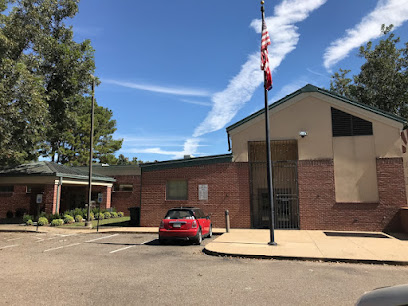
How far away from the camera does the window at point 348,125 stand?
16.1 m

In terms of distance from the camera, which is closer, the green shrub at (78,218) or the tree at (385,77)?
the green shrub at (78,218)

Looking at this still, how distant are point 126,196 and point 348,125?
20658 millimetres

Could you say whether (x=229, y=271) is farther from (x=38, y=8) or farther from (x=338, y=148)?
(x=38, y=8)

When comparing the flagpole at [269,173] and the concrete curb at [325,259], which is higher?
the flagpole at [269,173]

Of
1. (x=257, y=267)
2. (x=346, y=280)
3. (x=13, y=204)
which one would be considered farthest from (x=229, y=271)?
(x=13, y=204)

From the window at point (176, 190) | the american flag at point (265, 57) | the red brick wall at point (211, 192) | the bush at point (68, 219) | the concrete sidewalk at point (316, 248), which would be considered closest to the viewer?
the concrete sidewalk at point (316, 248)

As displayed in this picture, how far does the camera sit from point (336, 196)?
52.2 ft

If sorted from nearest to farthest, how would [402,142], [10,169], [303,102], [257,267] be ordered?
[257,267], [402,142], [303,102], [10,169]

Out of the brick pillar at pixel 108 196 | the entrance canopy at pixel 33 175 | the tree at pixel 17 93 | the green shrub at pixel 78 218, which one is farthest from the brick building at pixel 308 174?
the brick pillar at pixel 108 196

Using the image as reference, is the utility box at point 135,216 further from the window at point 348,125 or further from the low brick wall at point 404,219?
the low brick wall at point 404,219

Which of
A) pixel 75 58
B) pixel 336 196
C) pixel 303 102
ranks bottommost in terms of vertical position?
pixel 336 196

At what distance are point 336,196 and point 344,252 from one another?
6.73 meters

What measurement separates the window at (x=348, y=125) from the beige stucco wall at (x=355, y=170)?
28 centimetres

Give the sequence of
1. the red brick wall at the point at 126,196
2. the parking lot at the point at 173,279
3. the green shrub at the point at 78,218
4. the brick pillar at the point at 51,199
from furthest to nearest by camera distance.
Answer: the red brick wall at the point at 126,196, the green shrub at the point at 78,218, the brick pillar at the point at 51,199, the parking lot at the point at 173,279
